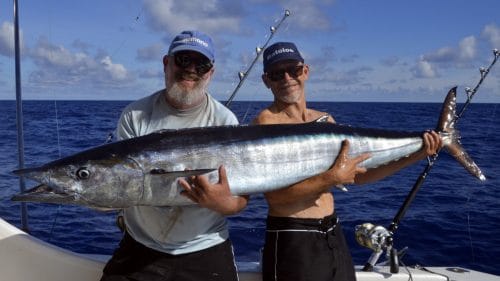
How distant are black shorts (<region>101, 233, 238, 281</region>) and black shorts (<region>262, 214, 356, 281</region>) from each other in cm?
29

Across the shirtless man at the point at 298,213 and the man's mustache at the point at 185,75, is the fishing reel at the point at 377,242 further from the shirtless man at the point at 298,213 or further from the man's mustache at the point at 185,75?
the man's mustache at the point at 185,75

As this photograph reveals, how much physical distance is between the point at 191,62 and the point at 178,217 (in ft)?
2.80

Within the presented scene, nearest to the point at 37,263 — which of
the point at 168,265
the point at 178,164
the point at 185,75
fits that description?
the point at 168,265

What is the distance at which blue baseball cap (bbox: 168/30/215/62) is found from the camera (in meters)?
2.74

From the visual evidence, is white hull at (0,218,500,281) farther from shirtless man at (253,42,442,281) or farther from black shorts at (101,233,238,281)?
shirtless man at (253,42,442,281)

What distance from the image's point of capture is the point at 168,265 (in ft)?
9.21

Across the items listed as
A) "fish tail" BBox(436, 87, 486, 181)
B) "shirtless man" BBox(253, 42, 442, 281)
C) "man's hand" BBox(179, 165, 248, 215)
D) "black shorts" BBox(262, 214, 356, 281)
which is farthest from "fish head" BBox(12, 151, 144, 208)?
"fish tail" BBox(436, 87, 486, 181)

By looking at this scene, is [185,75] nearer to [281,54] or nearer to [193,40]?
[193,40]

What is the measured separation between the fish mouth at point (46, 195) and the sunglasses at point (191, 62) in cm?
91

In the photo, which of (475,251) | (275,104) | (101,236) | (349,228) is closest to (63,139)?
(101,236)

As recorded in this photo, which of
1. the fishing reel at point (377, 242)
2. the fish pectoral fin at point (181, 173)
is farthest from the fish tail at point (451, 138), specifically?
the fish pectoral fin at point (181, 173)

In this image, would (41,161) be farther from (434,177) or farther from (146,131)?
(146,131)

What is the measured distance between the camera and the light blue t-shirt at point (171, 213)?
2.79 metres

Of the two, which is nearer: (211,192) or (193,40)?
(211,192)
